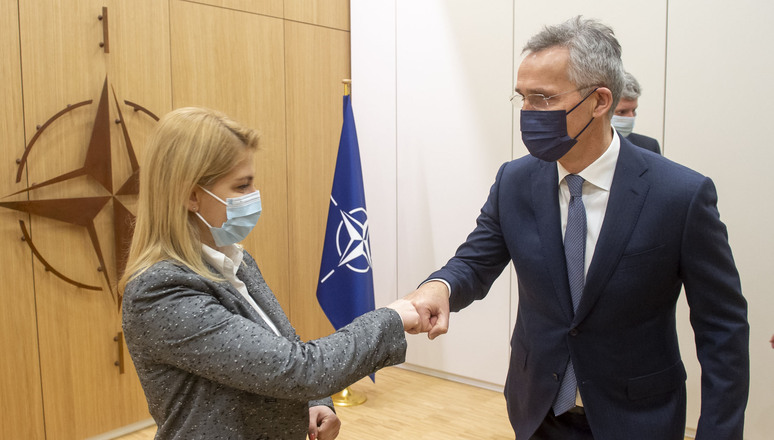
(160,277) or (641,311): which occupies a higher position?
(160,277)

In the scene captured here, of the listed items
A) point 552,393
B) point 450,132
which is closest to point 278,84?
point 450,132

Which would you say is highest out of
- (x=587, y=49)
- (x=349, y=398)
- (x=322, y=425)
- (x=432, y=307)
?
(x=587, y=49)

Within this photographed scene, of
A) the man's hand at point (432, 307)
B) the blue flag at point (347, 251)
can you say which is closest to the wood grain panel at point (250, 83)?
the blue flag at point (347, 251)

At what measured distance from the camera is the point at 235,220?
1.71m

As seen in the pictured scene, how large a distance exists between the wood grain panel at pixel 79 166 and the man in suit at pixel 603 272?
2452 mm

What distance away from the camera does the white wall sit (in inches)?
134

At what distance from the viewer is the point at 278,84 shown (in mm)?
4613

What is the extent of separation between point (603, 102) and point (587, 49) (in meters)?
0.15

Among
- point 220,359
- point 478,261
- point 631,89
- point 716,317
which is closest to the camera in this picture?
point 220,359

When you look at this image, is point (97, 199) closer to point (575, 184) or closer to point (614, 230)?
point (575, 184)

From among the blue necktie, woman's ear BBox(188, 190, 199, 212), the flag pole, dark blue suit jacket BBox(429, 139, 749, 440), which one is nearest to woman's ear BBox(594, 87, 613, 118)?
dark blue suit jacket BBox(429, 139, 749, 440)

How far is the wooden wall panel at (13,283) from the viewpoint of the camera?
3.29 metres

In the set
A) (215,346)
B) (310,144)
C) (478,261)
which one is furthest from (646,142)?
(215,346)

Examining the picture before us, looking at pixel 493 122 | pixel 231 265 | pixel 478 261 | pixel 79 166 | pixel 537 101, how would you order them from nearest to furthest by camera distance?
1. pixel 231 265
2. pixel 537 101
3. pixel 478 261
4. pixel 79 166
5. pixel 493 122
